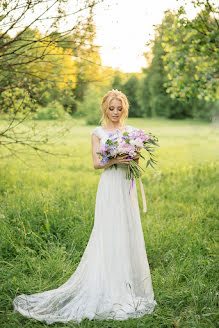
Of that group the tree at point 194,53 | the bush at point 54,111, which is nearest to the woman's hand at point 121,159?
the bush at point 54,111

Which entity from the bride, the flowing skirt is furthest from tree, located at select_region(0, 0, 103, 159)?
the flowing skirt

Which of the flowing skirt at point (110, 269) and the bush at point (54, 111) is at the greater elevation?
the bush at point (54, 111)

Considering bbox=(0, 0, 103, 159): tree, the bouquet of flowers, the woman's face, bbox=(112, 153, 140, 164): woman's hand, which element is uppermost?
bbox=(0, 0, 103, 159): tree

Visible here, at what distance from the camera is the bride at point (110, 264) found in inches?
140

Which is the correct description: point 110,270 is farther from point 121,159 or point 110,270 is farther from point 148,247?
point 148,247

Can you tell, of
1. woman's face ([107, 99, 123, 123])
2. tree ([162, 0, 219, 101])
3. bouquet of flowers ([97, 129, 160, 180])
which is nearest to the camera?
bouquet of flowers ([97, 129, 160, 180])

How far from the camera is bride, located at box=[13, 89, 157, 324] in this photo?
3548mm

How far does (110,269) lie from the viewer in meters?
3.65

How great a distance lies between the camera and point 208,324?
3.21 meters

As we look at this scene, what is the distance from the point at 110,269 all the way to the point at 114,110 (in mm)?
1694

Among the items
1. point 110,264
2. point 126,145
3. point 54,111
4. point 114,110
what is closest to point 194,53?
point 54,111

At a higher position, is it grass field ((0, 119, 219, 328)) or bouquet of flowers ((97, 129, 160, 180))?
bouquet of flowers ((97, 129, 160, 180))

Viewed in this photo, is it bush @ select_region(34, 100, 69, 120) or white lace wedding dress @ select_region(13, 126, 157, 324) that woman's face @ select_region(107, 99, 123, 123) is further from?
bush @ select_region(34, 100, 69, 120)

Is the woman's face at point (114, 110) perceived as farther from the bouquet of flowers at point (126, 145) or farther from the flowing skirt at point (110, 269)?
the flowing skirt at point (110, 269)
